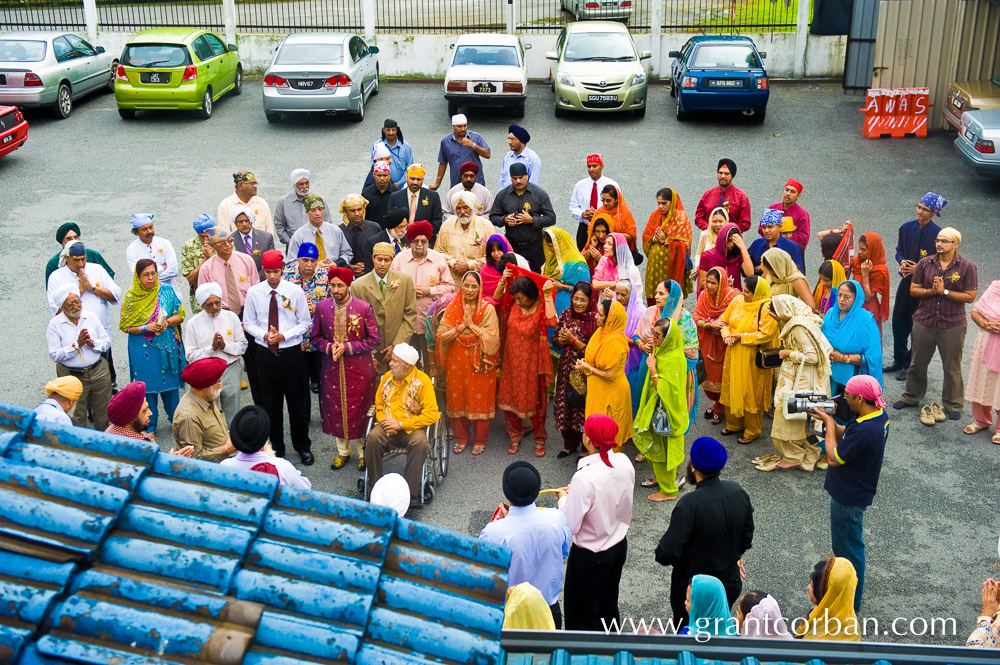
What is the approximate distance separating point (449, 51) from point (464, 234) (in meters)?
12.5

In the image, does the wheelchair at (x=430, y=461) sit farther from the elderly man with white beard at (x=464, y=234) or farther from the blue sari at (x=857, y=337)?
the blue sari at (x=857, y=337)

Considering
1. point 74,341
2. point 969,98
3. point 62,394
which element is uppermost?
point 969,98

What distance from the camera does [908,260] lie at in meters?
9.30

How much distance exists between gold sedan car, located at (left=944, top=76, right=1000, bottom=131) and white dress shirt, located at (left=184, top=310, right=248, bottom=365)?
39.4ft

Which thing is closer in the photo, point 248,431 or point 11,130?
point 248,431

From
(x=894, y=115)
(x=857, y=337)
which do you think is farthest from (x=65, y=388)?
(x=894, y=115)

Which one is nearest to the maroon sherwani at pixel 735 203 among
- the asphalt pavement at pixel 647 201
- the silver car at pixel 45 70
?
the asphalt pavement at pixel 647 201

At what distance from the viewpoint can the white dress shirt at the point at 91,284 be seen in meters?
8.27

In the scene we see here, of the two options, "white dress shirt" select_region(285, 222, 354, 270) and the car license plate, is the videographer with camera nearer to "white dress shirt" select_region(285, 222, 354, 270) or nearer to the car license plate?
"white dress shirt" select_region(285, 222, 354, 270)

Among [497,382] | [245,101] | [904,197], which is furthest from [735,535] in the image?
[245,101]

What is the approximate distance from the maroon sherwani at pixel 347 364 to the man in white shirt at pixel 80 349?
187 cm

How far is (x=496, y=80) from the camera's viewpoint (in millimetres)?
17562

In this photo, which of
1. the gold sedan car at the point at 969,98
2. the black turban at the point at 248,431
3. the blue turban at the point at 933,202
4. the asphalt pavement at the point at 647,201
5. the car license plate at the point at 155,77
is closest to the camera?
the black turban at the point at 248,431

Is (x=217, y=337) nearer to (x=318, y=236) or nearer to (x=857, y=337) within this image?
(x=318, y=236)
